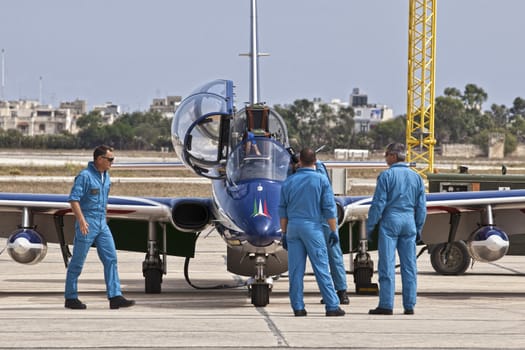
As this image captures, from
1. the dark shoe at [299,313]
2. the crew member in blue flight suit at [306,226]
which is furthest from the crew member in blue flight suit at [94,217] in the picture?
the dark shoe at [299,313]

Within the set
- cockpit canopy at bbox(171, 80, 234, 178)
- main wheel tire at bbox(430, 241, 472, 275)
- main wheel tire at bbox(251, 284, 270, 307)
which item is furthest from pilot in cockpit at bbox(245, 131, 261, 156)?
main wheel tire at bbox(430, 241, 472, 275)

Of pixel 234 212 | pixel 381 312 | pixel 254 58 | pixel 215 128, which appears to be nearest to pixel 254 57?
pixel 254 58

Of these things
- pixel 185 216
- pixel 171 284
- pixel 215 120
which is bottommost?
pixel 171 284

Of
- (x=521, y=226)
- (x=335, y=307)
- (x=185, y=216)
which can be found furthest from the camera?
(x=521, y=226)

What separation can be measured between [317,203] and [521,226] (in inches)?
235

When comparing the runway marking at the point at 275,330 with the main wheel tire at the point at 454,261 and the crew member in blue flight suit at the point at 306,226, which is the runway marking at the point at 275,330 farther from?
the main wheel tire at the point at 454,261

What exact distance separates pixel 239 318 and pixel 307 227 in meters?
1.24

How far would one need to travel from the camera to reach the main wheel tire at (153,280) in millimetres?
17375

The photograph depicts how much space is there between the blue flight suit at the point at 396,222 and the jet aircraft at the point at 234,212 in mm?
1382

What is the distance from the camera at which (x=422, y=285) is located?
740 inches

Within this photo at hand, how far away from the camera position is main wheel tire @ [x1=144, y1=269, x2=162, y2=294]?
1738cm

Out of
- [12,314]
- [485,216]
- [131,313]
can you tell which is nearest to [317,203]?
[131,313]

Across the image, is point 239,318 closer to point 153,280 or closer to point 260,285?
point 260,285

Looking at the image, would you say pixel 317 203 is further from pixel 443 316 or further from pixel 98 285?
pixel 98 285
